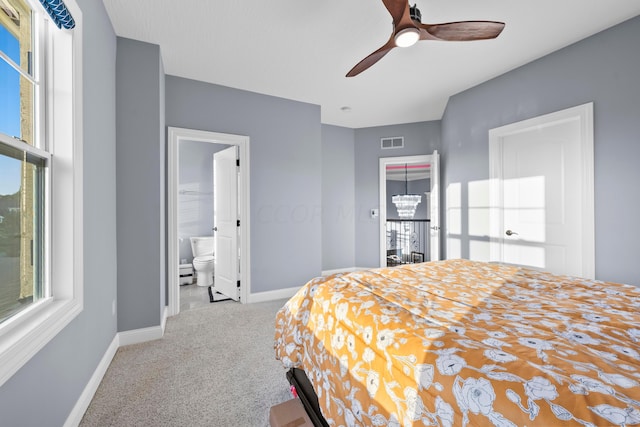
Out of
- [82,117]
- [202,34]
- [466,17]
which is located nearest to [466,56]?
[466,17]

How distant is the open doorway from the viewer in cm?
430

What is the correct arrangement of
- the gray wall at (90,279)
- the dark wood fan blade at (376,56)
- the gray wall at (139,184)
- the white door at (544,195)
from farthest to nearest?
the white door at (544,195)
the gray wall at (139,184)
the dark wood fan blade at (376,56)
the gray wall at (90,279)

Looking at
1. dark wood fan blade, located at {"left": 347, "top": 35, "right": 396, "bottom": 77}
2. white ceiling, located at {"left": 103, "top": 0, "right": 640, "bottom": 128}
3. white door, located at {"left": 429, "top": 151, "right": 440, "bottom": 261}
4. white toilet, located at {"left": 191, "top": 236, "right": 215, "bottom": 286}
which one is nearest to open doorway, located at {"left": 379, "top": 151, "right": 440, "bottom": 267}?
white door, located at {"left": 429, "top": 151, "right": 440, "bottom": 261}

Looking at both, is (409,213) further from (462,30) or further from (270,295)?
(462,30)

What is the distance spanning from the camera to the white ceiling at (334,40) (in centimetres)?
212

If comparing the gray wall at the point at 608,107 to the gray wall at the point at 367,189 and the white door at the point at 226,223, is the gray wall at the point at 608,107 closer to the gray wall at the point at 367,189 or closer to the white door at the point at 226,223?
the gray wall at the point at 367,189

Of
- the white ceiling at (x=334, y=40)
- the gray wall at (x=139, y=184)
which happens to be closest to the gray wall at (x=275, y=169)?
the white ceiling at (x=334, y=40)

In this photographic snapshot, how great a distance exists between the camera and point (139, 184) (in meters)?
2.49

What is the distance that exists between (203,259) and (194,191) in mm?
1428

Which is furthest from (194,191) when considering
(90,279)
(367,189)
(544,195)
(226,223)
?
(544,195)

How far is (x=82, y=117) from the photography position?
1.57 metres

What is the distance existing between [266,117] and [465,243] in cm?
308

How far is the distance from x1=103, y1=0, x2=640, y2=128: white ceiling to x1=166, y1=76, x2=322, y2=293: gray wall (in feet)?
0.67

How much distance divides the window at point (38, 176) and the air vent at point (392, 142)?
4.26m
